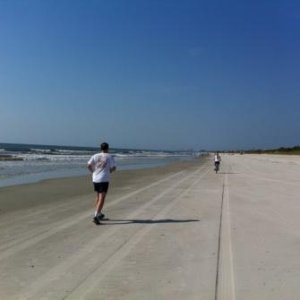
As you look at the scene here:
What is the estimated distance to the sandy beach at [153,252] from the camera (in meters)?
6.26

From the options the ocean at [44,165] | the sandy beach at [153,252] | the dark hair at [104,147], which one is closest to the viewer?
the sandy beach at [153,252]

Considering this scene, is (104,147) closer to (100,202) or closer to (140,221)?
(100,202)

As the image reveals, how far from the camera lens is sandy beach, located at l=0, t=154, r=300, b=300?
6.26 meters

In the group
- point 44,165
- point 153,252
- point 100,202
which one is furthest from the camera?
point 44,165

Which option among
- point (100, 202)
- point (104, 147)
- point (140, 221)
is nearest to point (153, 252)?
point (140, 221)

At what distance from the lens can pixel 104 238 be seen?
963 centimetres

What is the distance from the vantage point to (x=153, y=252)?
8.32 meters

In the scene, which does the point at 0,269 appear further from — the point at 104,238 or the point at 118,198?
the point at 118,198

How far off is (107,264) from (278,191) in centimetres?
1389

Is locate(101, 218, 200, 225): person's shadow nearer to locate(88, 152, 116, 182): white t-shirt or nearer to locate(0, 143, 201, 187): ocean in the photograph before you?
locate(88, 152, 116, 182): white t-shirt

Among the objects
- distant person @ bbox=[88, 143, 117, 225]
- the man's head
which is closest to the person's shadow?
distant person @ bbox=[88, 143, 117, 225]

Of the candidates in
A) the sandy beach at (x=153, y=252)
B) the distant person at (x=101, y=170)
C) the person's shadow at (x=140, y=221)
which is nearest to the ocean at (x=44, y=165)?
the sandy beach at (x=153, y=252)

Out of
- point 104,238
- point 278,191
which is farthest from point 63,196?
point 104,238

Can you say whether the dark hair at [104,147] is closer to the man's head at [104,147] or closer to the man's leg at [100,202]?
the man's head at [104,147]
